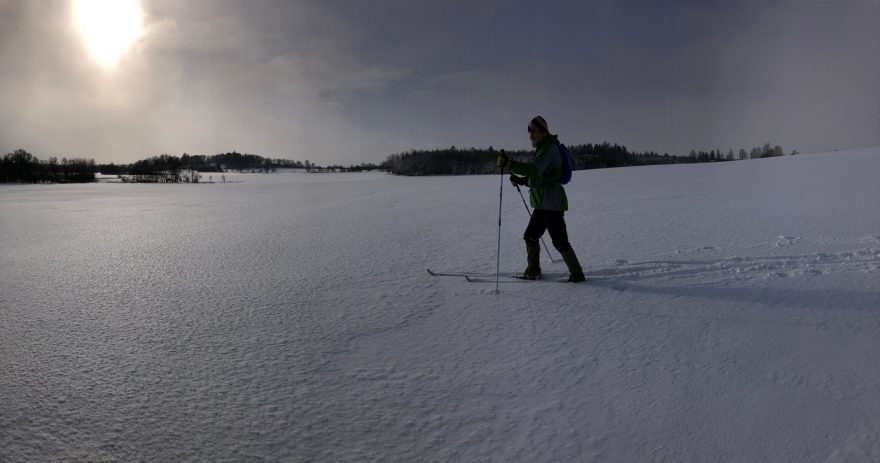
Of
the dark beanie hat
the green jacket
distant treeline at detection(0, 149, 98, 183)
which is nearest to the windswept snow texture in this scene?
the green jacket

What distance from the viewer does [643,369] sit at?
3.08m

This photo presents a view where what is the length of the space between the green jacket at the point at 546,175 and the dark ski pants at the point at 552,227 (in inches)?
3.8

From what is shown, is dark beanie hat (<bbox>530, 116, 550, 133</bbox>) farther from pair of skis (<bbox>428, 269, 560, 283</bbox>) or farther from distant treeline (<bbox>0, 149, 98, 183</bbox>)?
distant treeline (<bbox>0, 149, 98, 183</bbox>)

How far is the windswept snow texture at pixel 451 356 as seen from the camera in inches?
93.0

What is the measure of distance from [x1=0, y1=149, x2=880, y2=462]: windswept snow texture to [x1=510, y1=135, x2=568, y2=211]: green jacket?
3.40 feet

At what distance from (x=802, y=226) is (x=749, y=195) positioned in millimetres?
5686

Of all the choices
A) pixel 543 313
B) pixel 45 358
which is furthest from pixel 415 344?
pixel 45 358

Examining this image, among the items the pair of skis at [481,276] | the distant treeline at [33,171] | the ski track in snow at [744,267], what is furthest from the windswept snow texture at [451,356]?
the distant treeline at [33,171]

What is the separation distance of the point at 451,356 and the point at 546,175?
289cm

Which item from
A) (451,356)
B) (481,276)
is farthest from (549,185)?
(451,356)

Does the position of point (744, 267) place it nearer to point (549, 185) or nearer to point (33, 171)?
point (549, 185)

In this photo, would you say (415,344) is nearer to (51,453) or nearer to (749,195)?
(51,453)

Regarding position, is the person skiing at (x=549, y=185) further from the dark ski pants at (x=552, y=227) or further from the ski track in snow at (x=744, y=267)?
the ski track in snow at (x=744, y=267)

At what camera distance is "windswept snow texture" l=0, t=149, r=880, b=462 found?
2.36m
